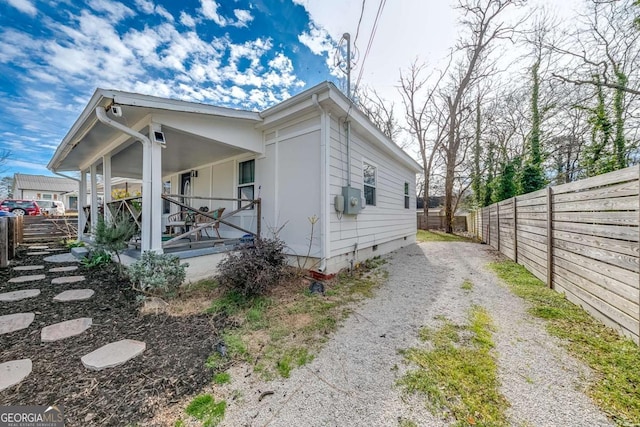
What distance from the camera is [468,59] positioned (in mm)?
13148

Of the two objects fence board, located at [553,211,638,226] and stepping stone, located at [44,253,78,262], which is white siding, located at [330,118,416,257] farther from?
stepping stone, located at [44,253,78,262]

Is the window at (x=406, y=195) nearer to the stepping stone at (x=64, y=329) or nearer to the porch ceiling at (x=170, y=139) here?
the porch ceiling at (x=170, y=139)

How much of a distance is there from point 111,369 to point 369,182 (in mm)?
5593

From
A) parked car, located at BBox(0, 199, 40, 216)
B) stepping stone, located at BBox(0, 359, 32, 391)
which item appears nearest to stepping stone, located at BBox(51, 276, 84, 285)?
stepping stone, located at BBox(0, 359, 32, 391)

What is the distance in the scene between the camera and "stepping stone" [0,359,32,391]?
1.80m

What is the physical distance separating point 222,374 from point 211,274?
106 inches

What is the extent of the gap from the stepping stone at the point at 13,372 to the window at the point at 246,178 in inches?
159

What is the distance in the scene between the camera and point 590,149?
8578 millimetres

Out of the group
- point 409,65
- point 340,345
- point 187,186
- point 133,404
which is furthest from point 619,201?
point 409,65

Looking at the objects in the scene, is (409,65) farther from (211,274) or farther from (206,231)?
(211,274)

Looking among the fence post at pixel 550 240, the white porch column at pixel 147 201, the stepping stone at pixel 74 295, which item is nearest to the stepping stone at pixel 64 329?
the stepping stone at pixel 74 295

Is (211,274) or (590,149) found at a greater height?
(590,149)

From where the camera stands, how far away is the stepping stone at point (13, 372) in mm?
1800

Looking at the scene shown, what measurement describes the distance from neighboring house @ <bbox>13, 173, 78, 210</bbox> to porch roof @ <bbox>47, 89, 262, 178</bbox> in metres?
28.2
